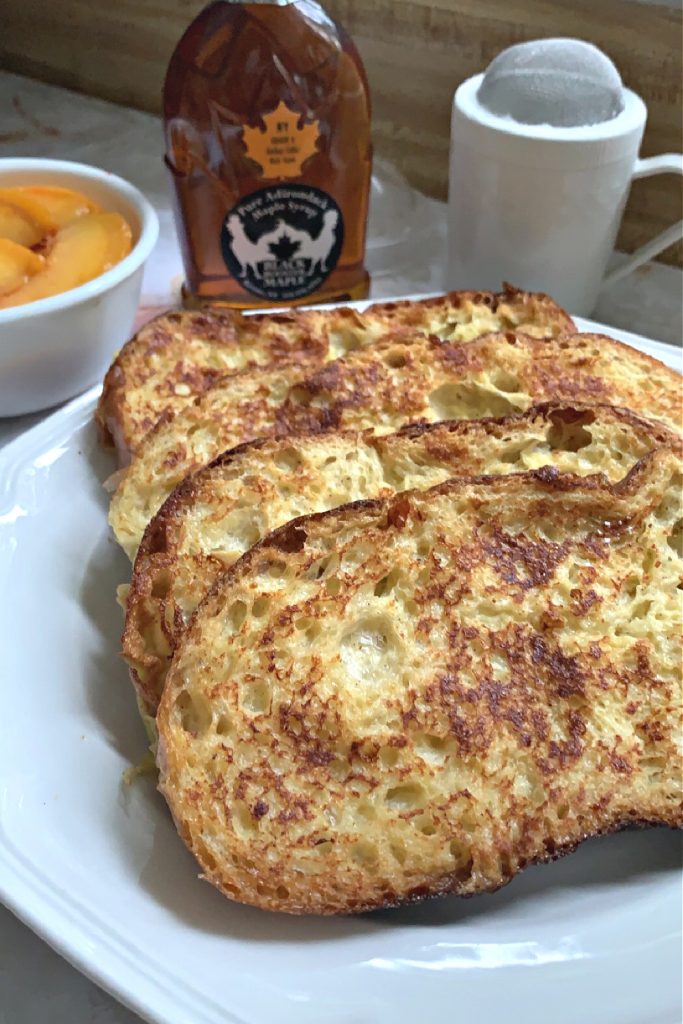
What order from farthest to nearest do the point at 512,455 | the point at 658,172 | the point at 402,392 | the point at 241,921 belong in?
the point at 658,172 < the point at 402,392 < the point at 512,455 < the point at 241,921

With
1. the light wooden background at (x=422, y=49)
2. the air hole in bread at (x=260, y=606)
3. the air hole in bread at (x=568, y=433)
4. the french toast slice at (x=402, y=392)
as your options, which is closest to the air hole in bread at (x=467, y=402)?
the french toast slice at (x=402, y=392)

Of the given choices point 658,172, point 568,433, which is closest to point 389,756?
point 568,433

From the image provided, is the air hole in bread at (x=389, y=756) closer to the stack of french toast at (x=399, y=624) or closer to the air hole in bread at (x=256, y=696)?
the stack of french toast at (x=399, y=624)

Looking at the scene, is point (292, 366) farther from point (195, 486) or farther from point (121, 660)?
point (121, 660)

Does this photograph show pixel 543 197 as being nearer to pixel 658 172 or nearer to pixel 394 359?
pixel 658 172

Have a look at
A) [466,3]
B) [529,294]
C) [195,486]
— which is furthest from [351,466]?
[466,3]
